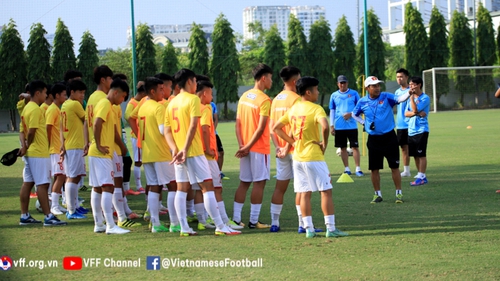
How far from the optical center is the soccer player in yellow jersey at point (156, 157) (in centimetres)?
855

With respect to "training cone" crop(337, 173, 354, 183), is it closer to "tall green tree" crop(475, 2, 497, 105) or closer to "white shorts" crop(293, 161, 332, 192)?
"white shorts" crop(293, 161, 332, 192)

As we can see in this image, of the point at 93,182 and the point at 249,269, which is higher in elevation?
the point at 93,182

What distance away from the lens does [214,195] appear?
8.16 metres

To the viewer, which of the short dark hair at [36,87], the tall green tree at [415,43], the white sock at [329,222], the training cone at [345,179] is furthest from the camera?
the tall green tree at [415,43]

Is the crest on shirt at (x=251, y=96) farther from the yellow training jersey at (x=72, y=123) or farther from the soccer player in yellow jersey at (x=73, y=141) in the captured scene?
the yellow training jersey at (x=72, y=123)

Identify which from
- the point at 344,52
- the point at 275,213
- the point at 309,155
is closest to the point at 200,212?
the point at 275,213

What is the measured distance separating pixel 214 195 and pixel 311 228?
4.36 feet

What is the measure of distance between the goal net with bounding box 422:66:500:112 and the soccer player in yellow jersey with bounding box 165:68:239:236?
1686 inches

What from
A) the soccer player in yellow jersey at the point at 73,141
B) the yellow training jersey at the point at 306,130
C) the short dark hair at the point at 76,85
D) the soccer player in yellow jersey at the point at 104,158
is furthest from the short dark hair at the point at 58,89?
the yellow training jersey at the point at 306,130

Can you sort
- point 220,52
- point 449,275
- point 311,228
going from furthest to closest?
point 220,52, point 311,228, point 449,275

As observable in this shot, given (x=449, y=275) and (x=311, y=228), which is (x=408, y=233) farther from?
(x=449, y=275)

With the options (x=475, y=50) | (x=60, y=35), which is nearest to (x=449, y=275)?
(x=60, y=35)

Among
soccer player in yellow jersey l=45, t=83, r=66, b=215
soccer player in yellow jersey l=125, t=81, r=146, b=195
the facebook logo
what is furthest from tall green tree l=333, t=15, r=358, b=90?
the facebook logo

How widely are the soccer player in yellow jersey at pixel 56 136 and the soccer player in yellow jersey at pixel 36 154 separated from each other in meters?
0.41
